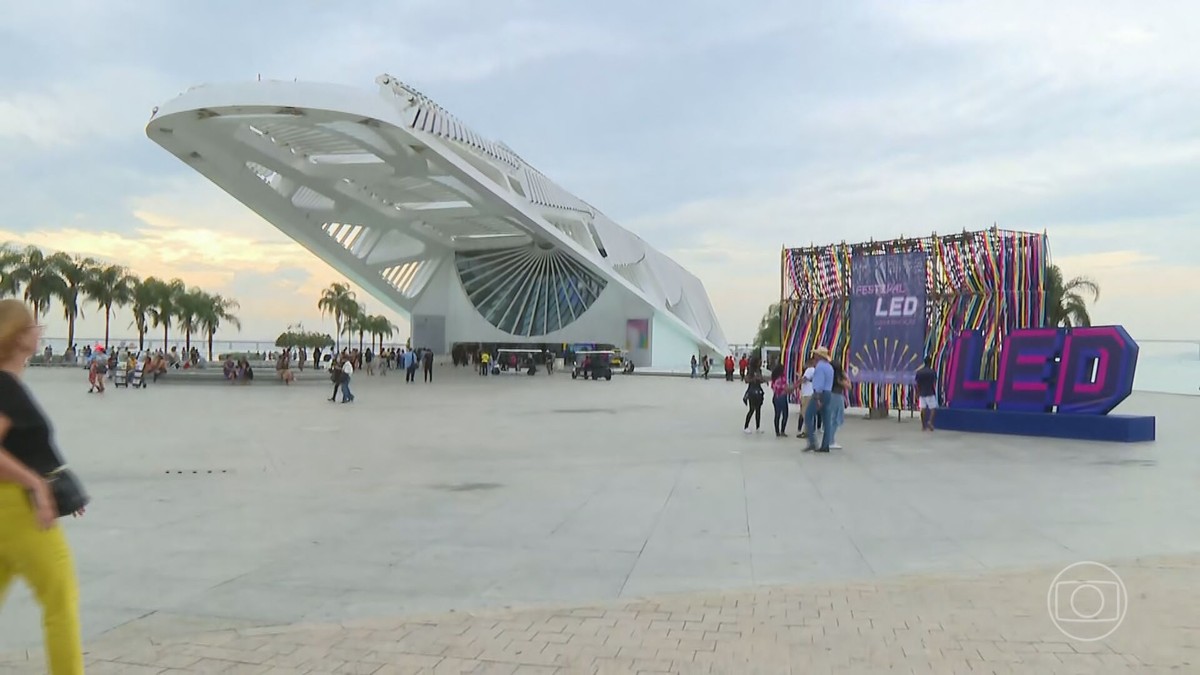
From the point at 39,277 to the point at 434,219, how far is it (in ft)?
87.9

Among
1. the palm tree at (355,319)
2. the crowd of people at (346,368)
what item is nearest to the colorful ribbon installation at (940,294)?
the crowd of people at (346,368)

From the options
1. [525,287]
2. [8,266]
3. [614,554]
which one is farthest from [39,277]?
[614,554]

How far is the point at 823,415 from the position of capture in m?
12.2

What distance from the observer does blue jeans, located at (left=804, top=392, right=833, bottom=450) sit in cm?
1196

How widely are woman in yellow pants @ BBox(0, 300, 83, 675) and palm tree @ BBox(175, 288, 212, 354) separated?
70.9 metres

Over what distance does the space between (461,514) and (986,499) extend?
495 centimetres

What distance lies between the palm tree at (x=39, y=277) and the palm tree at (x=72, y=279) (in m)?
0.28

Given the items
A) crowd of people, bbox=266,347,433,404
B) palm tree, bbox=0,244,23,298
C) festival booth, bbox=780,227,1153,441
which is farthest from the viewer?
palm tree, bbox=0,244,23,298

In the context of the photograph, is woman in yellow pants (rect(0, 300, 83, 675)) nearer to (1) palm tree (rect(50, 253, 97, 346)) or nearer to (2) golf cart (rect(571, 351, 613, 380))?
(2) golf cart (rect(571, 351, 613, 380))

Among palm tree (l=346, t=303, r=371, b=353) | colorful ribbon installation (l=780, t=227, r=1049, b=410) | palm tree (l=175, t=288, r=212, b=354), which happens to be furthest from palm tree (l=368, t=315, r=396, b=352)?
colorful ribbon installation (l=780, t=227, r=1049, b=410)

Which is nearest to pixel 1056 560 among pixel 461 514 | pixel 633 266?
pixel 461 514

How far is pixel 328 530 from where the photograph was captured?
6789 millimetres

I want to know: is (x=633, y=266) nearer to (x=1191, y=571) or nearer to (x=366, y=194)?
(x=366, y=194)

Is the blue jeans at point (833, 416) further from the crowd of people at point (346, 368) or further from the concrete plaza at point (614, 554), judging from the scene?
the crowd of people at point (346, 368)
